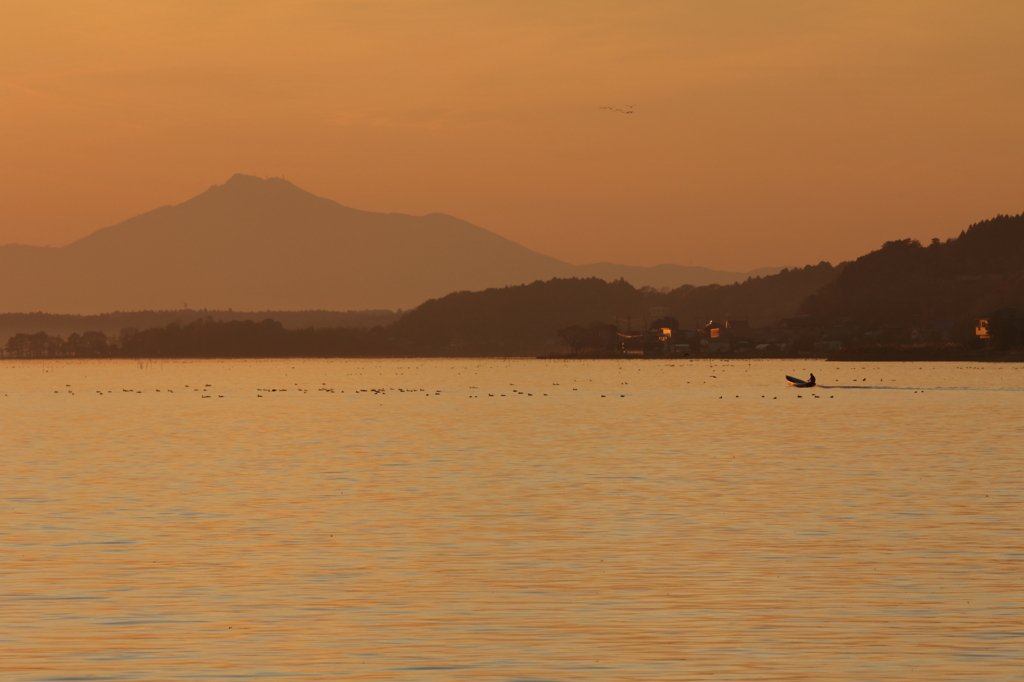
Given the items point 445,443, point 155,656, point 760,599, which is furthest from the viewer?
point 445,443

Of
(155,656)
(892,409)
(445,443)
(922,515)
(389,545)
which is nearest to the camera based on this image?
(155,656)

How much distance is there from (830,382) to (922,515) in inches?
5377

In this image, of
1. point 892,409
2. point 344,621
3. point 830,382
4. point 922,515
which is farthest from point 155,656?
point 830,382

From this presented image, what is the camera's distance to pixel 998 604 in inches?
854

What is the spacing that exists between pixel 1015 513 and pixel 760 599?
1455 cm

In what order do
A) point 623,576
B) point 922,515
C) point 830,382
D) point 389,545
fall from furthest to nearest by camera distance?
point 830,382, point 922,515, point 389,545, point 623,576

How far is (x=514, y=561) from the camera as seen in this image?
2664 cm

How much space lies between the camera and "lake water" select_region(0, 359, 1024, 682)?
18.1 m

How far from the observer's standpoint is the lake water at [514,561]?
18141mm

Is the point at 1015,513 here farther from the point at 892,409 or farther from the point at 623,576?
the point at 892,409

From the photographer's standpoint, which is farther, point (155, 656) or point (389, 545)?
point (389, 545)

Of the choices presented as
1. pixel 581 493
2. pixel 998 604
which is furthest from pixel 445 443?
pixel 998 604

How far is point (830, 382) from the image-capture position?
168 metres

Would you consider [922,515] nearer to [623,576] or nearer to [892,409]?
[623,576]
